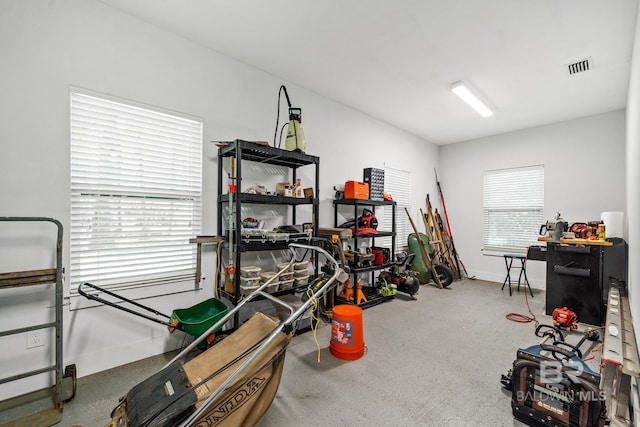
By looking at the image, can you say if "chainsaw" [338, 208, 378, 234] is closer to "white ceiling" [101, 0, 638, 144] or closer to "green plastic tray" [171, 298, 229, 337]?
"white ceiling" [101, 0, 638, 144]

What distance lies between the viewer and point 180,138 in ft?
9.04

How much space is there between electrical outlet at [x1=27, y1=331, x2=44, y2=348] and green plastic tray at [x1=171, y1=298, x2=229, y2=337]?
2.92 ft

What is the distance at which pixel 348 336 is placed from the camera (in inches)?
99.8

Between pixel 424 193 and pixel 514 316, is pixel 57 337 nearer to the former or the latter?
pixel 514 316

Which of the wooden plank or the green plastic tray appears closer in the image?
the wooden plank

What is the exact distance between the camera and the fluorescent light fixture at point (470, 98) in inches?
143

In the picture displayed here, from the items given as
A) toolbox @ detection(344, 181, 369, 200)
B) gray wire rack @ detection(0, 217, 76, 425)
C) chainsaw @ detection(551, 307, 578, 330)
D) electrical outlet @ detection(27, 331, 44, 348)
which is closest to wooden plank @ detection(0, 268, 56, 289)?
gray wire rack @ detection(0, 217, 76, 425)

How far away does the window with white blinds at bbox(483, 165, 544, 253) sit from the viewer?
5.27 metres

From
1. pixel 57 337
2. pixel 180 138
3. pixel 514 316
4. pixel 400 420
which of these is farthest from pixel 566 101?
pixel 57 337

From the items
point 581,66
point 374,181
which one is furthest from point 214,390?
point 581,66

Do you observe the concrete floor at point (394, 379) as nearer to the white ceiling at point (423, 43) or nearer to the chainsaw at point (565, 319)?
the chainsaw at point (565, 319)

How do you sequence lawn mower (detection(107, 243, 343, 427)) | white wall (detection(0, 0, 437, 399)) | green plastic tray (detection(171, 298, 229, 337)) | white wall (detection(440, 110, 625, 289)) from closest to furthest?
lawn mower (detection(107, 243, 343, 427)) < white wall (detection(0, 0, 437, 399)) < green plastic tray (detection(171, 298, 229, 337)) < white wall (detection(440, 110, 625, 289))

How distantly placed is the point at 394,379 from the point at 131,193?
283cm

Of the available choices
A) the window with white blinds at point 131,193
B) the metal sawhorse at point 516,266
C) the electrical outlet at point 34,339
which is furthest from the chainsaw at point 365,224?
the electrical outlet at point 34,339
